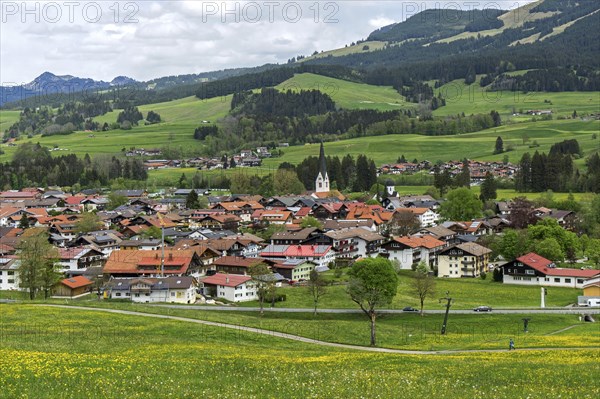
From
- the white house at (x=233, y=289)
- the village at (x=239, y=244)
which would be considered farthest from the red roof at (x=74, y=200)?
the white house at (x=233, y=289)

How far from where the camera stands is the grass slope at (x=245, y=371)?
20.2 meters

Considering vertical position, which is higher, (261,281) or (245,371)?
(245,371)

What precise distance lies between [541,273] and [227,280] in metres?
33.7

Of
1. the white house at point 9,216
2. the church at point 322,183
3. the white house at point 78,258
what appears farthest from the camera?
the church at point 322,183

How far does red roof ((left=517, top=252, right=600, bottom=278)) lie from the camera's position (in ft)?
236

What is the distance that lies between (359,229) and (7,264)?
1844 inches

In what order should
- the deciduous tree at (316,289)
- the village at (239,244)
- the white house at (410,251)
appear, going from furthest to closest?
the white house at (410,251), the village at (239,244), the deciduous tree at (316,289)

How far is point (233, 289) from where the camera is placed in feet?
220

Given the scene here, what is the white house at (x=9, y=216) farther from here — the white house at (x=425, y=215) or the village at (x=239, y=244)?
the white house at (x=425, y=215)

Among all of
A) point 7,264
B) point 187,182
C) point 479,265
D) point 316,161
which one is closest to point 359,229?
point 479,265

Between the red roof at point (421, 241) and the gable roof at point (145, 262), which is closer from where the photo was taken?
the gable roof at point (145, 262)

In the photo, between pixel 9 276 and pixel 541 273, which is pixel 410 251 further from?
pixel 9 276

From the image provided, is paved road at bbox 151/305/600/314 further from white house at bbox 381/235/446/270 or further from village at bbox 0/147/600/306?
white house at bbox 381/235/446/270

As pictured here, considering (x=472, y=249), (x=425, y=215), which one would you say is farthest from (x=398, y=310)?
(x=425, y=215)
